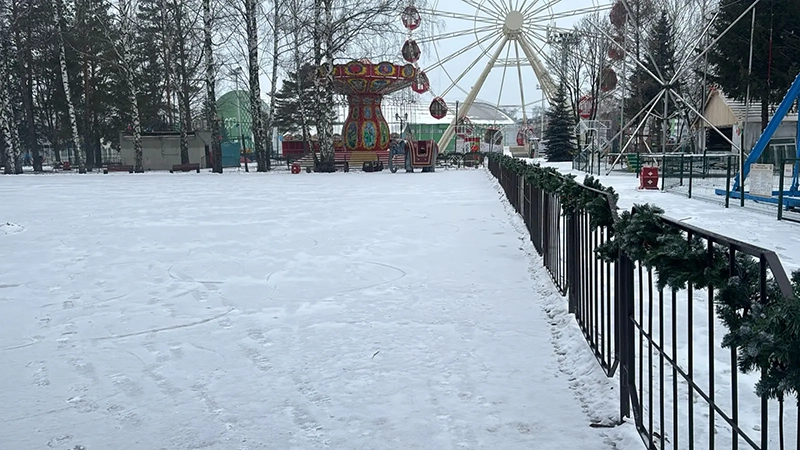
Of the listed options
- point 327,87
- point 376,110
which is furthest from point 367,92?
point 327,87

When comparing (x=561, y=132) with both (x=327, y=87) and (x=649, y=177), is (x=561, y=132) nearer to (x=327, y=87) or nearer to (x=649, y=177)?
(x=327, y=87)

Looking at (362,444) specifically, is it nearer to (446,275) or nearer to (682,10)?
(446,275)

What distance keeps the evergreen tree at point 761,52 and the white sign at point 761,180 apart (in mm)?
13152

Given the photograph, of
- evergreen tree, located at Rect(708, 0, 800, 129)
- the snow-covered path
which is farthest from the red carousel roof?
the snow-covered path

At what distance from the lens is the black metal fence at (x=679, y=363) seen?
233 cm

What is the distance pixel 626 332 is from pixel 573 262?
6.36 feet

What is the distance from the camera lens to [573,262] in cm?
545

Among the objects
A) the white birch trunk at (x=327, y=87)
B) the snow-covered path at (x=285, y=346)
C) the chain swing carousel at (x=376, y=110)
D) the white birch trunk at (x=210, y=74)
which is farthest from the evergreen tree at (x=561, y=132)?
the snow-covered path at (x=285, y=346)

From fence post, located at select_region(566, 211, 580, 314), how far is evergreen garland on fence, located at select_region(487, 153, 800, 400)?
5.47 feet

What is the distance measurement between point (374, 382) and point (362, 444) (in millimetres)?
827

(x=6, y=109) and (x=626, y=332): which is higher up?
(x=6, y=109)

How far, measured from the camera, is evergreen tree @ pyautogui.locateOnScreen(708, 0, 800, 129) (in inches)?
1064

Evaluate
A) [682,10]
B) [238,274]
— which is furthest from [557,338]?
[682,10]

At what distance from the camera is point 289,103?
65.9m
